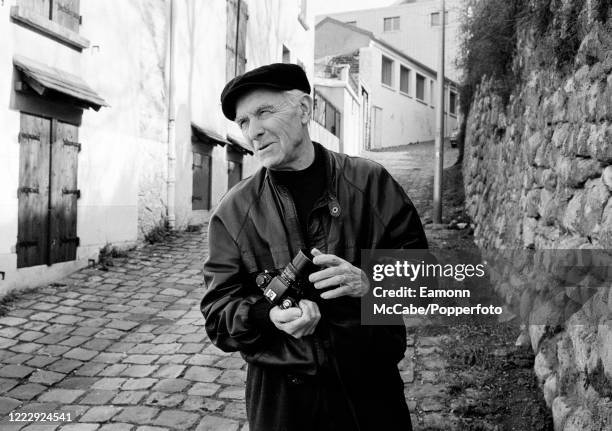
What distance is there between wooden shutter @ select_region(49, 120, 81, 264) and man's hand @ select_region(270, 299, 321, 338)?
6.54 m

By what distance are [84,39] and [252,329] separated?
7.40 metres

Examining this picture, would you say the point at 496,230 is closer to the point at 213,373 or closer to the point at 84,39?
the point at 213,373

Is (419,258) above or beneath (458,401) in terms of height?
above

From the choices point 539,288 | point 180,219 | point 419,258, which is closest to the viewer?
point 419,258

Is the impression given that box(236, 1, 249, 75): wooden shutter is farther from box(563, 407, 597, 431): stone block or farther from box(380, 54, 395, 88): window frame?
box(380, 54, 395, 88): window frame

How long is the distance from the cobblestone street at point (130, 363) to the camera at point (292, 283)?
225cm

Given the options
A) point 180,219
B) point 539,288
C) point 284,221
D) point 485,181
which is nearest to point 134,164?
point 180,219

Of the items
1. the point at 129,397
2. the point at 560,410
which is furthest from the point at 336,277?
the point at 129,397

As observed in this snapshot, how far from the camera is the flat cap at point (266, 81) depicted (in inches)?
74.5

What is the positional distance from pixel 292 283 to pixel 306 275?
49mm

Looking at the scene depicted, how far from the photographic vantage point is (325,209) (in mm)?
1882

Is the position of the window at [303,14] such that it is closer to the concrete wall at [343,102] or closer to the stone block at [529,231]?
the concrete wall at [343,102]

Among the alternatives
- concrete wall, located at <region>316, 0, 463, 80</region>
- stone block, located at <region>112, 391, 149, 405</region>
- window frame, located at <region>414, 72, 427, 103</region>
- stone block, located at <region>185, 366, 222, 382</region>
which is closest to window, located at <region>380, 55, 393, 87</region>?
window frame, located at <region>414, 72, 427, 103</region>

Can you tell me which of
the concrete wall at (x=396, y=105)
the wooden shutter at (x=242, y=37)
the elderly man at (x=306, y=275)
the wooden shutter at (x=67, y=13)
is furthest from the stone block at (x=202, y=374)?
the concrete wall at (x=396, y=105)
